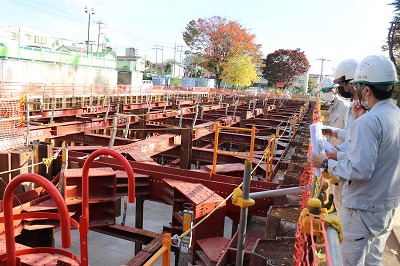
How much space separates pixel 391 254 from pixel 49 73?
34475mm

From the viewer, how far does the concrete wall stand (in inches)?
1136

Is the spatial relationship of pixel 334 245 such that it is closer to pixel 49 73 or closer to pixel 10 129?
pixel 10 129

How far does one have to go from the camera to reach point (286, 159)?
8805mm

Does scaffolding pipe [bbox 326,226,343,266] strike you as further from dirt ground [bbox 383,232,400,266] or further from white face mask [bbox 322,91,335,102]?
white face mask [bbox 322,91,335,102]

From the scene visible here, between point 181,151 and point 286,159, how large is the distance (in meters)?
2.77

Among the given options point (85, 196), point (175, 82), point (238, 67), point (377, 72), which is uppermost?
point (238, 67)

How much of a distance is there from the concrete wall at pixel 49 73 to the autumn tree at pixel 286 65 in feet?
122

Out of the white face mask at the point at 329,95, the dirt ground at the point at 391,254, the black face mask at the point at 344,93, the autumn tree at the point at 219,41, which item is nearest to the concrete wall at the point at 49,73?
the autumn tree at the point at 219,41

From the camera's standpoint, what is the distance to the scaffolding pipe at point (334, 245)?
4.66 ft

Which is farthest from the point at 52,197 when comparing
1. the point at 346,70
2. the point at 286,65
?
the point at 286,65

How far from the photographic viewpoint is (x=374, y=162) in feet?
8.25

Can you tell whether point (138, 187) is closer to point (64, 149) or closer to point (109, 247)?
point (64, 149)

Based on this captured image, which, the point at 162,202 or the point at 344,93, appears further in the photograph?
the point at 162,202

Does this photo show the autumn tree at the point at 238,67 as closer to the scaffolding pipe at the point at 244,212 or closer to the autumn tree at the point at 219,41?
the autumn tree at the point at 219,41
